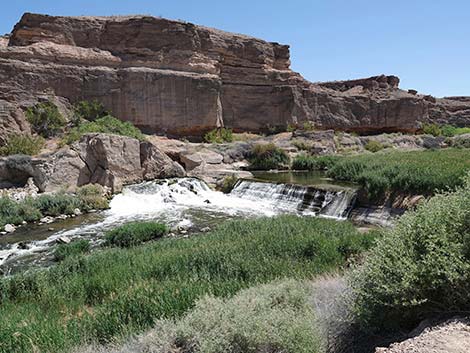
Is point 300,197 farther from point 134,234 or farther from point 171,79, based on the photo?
point 171,79

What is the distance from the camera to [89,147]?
62.6 feet

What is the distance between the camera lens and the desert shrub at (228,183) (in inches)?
772

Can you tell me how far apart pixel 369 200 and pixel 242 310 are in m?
10.7

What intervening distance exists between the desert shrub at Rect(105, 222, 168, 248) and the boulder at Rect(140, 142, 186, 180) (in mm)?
9861

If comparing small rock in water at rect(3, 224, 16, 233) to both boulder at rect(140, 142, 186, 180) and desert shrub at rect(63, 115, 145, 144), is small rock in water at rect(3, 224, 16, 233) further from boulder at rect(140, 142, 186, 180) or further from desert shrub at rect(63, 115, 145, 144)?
desert shrub at rect(63, 115, 145, 144)

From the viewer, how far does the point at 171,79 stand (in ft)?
108

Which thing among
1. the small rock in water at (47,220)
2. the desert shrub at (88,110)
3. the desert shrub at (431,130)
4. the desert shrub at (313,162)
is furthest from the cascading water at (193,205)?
the desert shrub at (431,130)

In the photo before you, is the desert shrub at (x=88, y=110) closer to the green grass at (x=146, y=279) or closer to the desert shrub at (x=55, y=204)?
the desert shrub at (x=55, y=204)

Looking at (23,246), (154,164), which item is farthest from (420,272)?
(154,164)

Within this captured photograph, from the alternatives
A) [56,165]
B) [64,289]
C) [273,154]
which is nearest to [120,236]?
[64,289]

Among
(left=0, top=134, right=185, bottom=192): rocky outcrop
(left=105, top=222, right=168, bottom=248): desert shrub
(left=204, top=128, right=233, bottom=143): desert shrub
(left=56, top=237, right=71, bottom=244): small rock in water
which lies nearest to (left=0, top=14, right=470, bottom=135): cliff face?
(left=204, top=128, right=233, bottom=143): desert shrub

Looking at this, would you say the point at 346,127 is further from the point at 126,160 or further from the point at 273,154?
the point at 126,160

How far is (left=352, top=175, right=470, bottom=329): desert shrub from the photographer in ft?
9.43

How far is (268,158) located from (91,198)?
1356 centimetres
